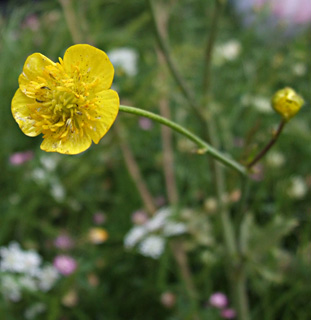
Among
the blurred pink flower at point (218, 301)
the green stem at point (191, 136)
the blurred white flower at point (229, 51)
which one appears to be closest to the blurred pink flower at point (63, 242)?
the blurred pink flower at point (218, 301)

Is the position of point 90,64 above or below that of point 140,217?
below

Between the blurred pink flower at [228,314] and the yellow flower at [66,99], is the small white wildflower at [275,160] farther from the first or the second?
the yellow flower at [66,99]

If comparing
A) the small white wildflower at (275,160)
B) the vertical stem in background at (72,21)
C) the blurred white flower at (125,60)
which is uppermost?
the blurred white flower at (125,60)

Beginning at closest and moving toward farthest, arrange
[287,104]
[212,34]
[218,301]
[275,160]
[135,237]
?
[287,104] < [212,34] < [218,301] < [135,237] < [275,160]

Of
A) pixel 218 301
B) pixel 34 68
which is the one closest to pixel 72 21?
pixel 34 68

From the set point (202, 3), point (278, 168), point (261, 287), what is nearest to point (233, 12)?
point (202, 3)

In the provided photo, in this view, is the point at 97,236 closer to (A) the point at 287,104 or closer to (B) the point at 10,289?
(B) the point at 10,289

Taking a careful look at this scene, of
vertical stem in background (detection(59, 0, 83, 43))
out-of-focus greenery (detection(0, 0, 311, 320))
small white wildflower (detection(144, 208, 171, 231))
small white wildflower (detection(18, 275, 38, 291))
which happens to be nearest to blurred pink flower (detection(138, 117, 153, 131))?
out-of-focus greenery (detection(0, 0, 311, 320))
